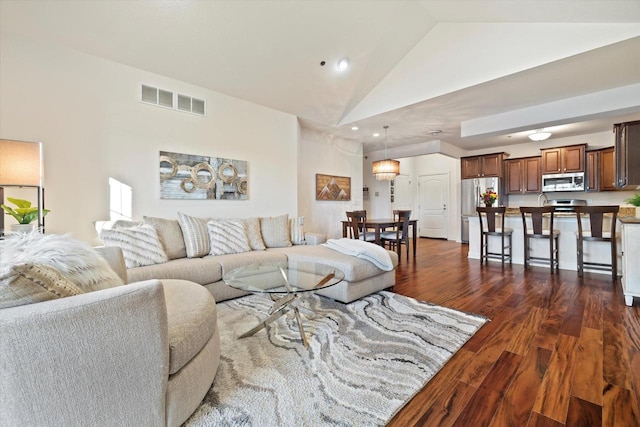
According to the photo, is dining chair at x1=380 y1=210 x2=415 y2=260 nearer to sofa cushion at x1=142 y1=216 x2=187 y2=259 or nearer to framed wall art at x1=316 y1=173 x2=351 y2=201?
framed wall art at x1=316 y1=173 x2=351 y2=201

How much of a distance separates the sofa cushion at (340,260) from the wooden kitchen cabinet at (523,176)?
203 inches

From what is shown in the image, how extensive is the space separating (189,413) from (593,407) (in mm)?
1949

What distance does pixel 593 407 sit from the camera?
1.39 m

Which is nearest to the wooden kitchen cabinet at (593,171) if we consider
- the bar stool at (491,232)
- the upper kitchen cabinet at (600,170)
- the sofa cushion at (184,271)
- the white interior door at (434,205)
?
the upper kitchen cabinet at (600,170)

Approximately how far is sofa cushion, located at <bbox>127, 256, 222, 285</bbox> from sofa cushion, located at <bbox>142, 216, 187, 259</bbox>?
0.14 metres

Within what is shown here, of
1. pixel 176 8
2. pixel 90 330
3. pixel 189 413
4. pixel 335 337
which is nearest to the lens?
pixel 90 330

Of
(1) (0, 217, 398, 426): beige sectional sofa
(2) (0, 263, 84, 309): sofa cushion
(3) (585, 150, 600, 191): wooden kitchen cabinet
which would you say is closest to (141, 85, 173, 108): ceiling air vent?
(1) (0, 217, 398, 426): beige sectional sofa

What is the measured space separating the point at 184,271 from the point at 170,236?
65 centimetres

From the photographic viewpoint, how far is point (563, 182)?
5.96m

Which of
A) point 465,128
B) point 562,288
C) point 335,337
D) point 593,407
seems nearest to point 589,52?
point 465,128

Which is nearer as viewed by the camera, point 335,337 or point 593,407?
point 593,407

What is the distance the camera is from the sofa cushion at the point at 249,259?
115 inches

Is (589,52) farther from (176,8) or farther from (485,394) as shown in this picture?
(176,8)

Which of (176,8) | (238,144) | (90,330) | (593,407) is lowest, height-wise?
(593,407)
